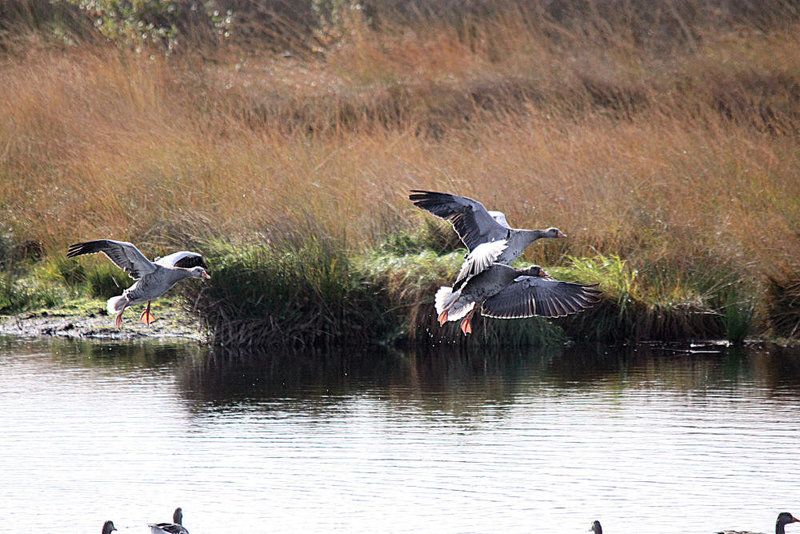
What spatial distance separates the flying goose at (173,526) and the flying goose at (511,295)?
3371 mm

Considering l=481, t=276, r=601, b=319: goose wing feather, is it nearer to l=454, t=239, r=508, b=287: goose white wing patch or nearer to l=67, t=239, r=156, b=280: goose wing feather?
l=454, t=239, r=508, b=287: goose white wing patch

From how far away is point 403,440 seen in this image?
9.09m

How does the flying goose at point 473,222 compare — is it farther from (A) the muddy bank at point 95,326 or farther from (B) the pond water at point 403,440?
(A) the muddy bank at point 95,326

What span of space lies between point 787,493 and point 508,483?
1.64 metres

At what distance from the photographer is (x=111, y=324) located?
14.3 m

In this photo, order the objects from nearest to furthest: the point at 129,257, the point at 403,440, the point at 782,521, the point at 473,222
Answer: the point at 782,521
the point at 403,440
the point at 473,222
the point at 129,257

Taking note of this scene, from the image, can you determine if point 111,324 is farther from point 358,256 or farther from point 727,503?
point 727,503

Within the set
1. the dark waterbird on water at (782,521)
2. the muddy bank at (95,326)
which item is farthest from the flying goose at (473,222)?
the muddy bank at (95,326)

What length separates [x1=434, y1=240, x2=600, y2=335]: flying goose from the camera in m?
9.76

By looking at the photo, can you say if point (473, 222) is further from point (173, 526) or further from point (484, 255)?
point (173, 526)

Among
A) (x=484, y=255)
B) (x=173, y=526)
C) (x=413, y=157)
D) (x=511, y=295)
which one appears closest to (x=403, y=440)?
(x=484, y=255)

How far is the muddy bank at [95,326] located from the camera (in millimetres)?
13922

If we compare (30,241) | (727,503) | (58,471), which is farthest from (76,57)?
(727,503)

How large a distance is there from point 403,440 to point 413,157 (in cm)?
695
